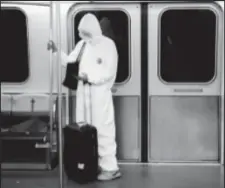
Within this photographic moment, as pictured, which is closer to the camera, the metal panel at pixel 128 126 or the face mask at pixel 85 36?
the face mask at pixel 85 36

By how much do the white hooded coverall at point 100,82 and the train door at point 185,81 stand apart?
25.3 inches

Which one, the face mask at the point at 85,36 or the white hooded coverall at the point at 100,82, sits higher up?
the face mask at the point at 85,36

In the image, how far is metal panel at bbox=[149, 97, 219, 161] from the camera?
5.84 m

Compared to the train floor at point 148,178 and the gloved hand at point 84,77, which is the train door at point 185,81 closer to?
the train floor at point 148,178

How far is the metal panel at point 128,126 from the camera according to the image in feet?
19.2

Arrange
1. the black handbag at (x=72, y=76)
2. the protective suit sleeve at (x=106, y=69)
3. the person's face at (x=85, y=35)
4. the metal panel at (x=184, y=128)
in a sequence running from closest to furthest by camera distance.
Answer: the protective suit sleeve at (x=106, y=69)
the person's face at (x=85, y=35)
the black handbag at (x=72, y=76)
the metal panel at (x=184, y=128)

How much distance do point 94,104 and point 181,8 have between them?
1.49 meters

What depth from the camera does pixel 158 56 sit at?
5734mm

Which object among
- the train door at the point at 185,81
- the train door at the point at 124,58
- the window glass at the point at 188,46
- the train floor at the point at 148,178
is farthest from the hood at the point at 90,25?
the train floor at the point at 148,178

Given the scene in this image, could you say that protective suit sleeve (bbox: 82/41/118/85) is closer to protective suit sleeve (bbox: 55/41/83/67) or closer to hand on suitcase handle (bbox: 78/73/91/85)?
hand on suitcase handle (bbox: 78/73/91/85)

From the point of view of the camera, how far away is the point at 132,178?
18.0 ft

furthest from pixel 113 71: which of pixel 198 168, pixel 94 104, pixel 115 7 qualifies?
pixel 198 168

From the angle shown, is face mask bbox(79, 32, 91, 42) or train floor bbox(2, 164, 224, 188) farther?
face mask bbox(79, 32, 91, 42)

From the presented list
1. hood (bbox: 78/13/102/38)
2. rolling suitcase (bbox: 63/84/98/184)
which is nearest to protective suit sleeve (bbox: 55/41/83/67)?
hood (bbox: 78/13/102/38)
